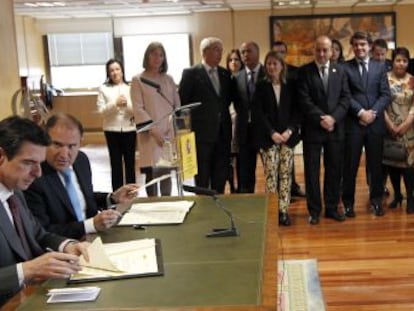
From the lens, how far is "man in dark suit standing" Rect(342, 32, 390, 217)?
4.67 meters

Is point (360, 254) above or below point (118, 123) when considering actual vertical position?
below

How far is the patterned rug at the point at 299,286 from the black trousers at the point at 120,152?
6.73ft

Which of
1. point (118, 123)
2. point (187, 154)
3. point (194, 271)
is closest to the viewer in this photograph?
point (194, 271)

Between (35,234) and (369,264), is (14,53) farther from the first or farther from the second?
(369,264)

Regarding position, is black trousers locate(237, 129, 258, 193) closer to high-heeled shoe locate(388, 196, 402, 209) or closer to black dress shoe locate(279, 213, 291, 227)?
black dress shoe locate(279, 213, 291, 227)

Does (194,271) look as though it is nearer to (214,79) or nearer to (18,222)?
(18,222)

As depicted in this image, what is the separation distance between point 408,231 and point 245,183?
4.60ft

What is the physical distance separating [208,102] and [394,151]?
64.0 inches

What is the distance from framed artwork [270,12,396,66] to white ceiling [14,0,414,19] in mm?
249

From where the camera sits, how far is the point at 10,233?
201 cm

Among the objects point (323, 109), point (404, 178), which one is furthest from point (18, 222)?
point (404, 178)

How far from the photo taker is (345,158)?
485cm

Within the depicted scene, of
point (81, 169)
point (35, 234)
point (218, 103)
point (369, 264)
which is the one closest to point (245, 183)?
point (218, 103)

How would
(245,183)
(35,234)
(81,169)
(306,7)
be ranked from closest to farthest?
(35,234) → (81,169) → (245,183) → (306,7)
